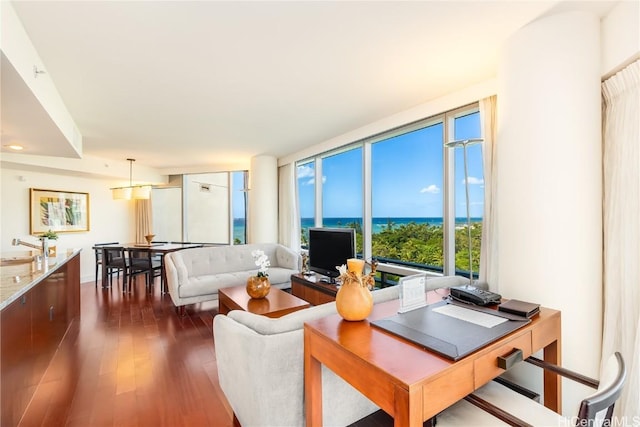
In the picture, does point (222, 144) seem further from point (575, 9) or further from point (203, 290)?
point (575, 9)

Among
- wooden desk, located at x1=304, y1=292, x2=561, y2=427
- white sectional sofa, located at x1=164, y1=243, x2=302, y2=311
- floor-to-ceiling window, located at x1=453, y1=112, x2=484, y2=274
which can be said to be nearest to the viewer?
wooden desk, located at x1=304, y1=292, x2=561, y2=427

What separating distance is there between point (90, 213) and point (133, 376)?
5.07m

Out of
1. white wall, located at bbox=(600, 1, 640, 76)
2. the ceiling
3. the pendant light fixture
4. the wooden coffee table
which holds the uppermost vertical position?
the ceiling

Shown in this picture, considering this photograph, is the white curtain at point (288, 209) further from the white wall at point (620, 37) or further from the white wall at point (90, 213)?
the white wall at point (620, 37)

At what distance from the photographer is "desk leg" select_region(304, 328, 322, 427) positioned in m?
1.43

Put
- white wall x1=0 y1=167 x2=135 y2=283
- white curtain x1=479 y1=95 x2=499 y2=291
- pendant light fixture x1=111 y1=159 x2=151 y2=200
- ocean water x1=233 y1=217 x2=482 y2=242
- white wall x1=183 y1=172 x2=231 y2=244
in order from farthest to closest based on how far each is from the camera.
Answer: white wall x1=183 y1=172 x2=231 y2=244, pendant light fixture x1=111 y1=159 x2=151 y2=200, white wall x1=0 y1=167 x2=135 y2=283, ocean water x1=233 y1=217 x2=482 y2=242, white curtain x1=479 y1=95 x2=499 y2=291

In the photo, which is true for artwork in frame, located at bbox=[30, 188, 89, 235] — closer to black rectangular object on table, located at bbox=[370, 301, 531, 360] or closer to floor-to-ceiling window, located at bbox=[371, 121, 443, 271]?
floor-to-ceiling window, located at bbox=[371, 121, 443, 271]

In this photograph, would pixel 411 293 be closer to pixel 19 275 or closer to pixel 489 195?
pixel 489 195

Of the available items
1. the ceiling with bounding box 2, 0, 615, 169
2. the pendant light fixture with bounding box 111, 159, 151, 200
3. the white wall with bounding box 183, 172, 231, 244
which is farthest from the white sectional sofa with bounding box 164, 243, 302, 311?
the white wall with bounding box 183, 172, 231, 244

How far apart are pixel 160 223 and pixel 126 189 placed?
1860 millimetres

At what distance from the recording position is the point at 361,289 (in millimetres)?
1504

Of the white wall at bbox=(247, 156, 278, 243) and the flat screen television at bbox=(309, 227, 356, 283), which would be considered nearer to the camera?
the flat screen television at bbox=(309, 227, 356, 283)

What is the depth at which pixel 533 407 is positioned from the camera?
1299 mm

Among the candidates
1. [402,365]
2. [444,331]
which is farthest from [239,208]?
[402,365]
